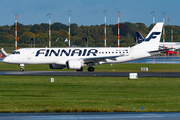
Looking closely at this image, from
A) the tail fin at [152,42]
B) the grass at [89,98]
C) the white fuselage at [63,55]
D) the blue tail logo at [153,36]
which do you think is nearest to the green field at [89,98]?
the grass at [89,98]

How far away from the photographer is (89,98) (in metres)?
26.2

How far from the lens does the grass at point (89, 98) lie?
21625 millimetres

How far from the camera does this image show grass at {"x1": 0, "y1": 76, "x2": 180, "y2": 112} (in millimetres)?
21625

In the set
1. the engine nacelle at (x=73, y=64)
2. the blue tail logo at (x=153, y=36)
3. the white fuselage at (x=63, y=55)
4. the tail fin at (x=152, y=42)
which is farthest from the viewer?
the blue tail logo at (x=153, y=36)

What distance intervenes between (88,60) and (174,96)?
29.3 meters

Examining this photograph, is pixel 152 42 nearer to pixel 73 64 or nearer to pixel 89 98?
pixel 73 64

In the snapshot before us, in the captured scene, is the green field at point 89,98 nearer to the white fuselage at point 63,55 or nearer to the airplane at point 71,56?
the airplane at point 71,56

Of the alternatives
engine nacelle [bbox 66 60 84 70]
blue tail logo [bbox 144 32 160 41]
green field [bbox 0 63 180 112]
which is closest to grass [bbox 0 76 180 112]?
green field [bbox 0 63 180 112]

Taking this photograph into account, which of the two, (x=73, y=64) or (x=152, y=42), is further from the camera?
(x=152, y=42)

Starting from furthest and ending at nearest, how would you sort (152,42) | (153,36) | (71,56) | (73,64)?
(153,36) → (152,42) → (71,56) → (73,64)

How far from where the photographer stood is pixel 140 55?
2295 inches

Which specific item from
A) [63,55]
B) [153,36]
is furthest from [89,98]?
[153,36]

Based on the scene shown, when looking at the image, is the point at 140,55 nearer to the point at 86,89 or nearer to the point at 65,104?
the point at 86,89

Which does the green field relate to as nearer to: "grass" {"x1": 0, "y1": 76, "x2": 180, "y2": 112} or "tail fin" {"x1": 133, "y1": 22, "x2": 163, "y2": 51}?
"grass" {"x1": 0, "y1": 76, "x2": 180, "y2": 112}
